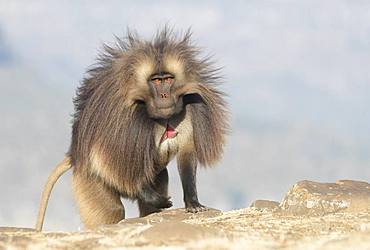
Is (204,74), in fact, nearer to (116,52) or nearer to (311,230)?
(116,52)

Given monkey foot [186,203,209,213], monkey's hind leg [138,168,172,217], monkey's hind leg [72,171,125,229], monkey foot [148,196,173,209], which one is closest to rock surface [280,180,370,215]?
monkey foot [186,203,209,213]

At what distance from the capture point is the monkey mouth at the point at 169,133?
9359 millimetres

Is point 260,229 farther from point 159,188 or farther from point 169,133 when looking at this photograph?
point 159,188

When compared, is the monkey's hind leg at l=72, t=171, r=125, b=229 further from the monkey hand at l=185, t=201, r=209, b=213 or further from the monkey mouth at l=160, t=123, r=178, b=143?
the monkey hand at l=185, t=201, r=209, b=213

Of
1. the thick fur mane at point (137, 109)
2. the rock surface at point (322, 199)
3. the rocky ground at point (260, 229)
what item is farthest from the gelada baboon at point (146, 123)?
the rock surface at point (322, 199)

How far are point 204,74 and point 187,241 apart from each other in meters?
4.46

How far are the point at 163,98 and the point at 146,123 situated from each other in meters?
0.40

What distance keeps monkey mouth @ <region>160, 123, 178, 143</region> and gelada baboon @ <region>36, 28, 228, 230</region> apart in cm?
1

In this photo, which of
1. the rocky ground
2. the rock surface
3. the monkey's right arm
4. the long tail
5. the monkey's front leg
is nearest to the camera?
the rocky ground

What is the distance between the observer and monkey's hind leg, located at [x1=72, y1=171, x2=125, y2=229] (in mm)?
9695

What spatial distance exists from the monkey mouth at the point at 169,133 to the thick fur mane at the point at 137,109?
16 centimetres

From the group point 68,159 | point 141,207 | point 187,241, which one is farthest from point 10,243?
point 68,159

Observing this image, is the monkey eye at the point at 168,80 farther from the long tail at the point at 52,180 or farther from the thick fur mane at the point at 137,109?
the long tail at the point at 52,180

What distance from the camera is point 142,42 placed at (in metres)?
9.52
